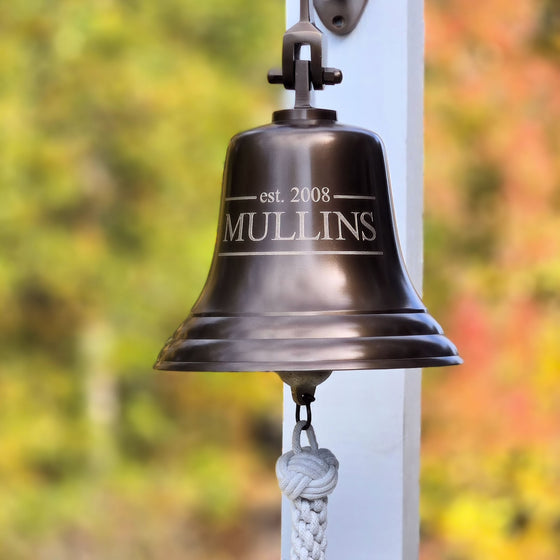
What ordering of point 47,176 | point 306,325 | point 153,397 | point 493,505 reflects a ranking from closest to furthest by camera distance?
point 306,325 < point 493,505 < point 47,176 < point 153,397

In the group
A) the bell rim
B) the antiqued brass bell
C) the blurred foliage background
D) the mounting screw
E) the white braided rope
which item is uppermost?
the blurred foliage background

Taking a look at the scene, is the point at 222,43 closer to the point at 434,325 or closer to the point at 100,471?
the point at 100,471

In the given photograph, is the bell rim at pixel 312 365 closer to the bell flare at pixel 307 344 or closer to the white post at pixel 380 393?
the bell flare at pixel 307 344

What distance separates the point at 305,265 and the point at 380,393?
0.25 meters

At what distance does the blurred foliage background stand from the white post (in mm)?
1826

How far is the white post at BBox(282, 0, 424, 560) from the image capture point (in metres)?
1.12

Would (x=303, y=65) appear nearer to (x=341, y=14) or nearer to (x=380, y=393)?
(x=341, y=14)

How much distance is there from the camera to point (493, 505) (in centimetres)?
300

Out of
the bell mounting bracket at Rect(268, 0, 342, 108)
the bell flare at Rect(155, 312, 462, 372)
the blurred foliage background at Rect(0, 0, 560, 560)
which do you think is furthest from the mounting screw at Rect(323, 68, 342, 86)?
the blurred foliage background at Rect(0, 0, 560, 560)

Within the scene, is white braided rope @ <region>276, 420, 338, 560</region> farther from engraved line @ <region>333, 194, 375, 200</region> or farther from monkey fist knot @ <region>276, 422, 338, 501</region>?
engraved line @ <region>333, 194, 375, 200</region>

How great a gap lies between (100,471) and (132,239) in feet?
2.34

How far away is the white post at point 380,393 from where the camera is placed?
1115 millimetres

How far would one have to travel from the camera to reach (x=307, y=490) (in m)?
0.95

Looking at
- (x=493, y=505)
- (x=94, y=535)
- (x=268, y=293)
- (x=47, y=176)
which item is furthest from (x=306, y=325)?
(x=94, y=535)
